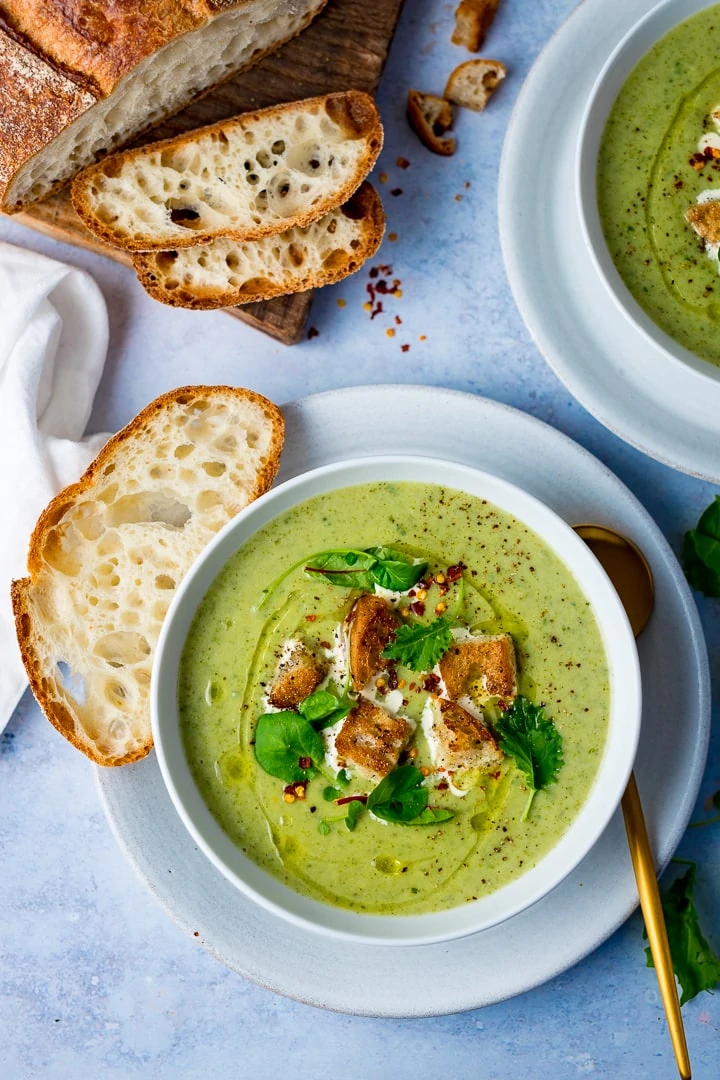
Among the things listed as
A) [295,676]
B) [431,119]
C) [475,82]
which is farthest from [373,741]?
[475,82]

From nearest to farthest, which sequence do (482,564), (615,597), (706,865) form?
1. (615,597)
2. (482,564)
3. (706,865)

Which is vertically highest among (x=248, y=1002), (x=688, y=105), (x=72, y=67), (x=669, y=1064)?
(x=688, y=105)

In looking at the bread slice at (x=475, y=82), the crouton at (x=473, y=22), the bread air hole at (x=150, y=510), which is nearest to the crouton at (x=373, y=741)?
the bread air hole at (x=150, y=510)

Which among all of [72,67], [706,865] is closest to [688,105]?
[72,67]

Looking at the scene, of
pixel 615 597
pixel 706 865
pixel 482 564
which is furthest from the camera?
pixel 706 865

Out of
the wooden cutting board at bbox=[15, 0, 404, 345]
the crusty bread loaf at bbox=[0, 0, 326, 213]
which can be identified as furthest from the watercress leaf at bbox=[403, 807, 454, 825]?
the crusty bread loaf at bbox=[0, 0, 326, 213]

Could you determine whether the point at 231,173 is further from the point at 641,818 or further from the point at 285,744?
the point at 641,818

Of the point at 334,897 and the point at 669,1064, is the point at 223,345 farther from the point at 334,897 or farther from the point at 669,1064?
the point at 669,1064
